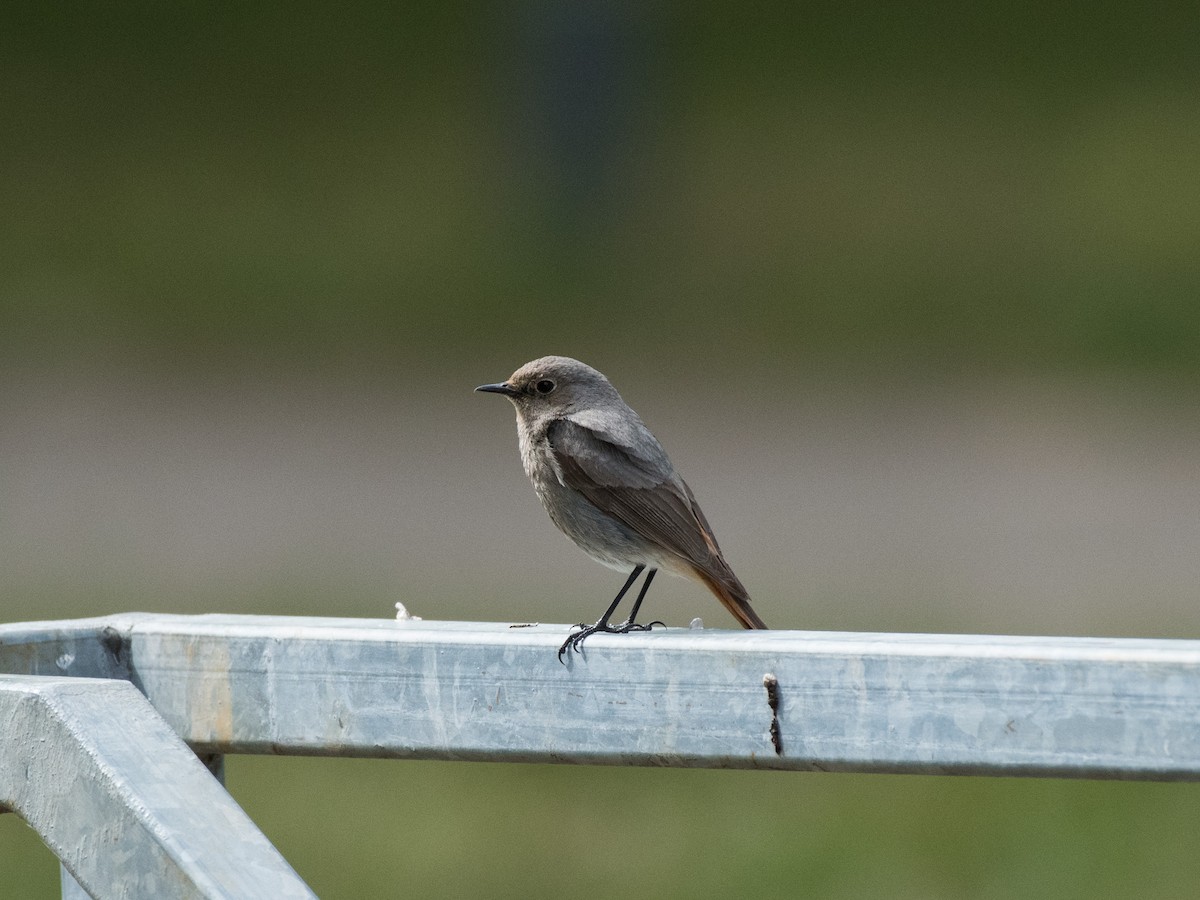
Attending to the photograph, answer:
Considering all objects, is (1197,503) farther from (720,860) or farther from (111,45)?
(111,45)

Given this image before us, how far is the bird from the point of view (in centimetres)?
502

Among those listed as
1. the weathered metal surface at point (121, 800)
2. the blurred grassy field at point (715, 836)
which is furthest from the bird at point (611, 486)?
the weathered metal surface at point (121, 800)

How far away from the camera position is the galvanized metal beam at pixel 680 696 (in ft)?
8.00

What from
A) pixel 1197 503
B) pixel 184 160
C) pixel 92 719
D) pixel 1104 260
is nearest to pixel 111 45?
pixel 184 160

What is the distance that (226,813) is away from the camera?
2525 mm

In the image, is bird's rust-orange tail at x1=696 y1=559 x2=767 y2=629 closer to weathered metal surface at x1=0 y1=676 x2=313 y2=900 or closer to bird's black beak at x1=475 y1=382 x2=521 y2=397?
bird's black beak at x1=475 y1=382 x2=521 y2=397

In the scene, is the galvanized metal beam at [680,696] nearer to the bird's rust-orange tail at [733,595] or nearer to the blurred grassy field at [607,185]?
the bird's rust-orange tail at [733,595]

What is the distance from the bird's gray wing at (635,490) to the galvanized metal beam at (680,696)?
1842mm

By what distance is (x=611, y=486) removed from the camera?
16.8 ft

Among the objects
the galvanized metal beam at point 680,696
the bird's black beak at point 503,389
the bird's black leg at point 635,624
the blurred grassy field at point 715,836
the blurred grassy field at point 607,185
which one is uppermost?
the blurred grassy field at point 607,185

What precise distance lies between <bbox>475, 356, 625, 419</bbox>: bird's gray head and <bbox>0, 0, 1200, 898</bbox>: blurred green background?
2.21 meters

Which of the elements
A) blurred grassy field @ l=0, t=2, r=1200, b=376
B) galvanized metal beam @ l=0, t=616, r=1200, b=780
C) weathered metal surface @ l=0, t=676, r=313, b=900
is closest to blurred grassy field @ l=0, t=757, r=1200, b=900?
galvanized metal beam @ l=0, t=616, r=1200, b=780

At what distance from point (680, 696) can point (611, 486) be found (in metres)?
2.35

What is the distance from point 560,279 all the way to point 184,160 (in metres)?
5.92
